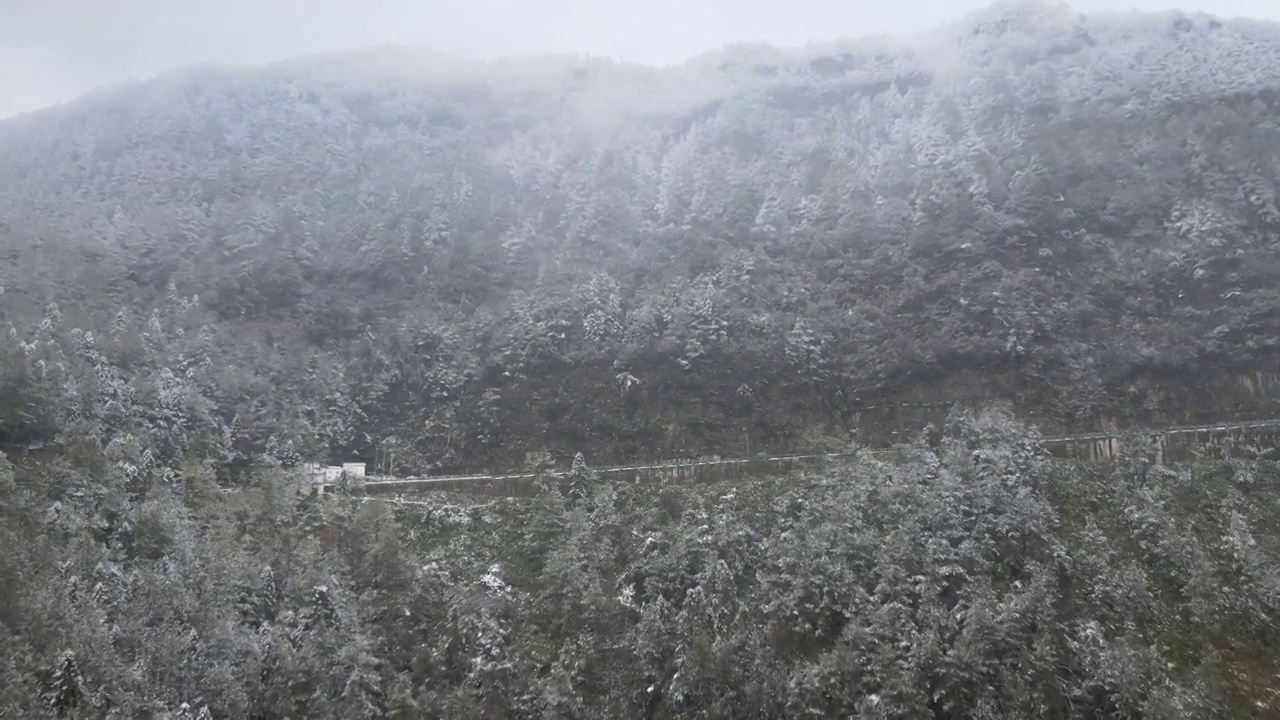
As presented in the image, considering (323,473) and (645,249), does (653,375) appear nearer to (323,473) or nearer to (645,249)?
(645,249)

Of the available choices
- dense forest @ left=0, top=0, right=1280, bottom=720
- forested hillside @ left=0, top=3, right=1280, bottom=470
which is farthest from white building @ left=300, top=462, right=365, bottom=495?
forested hillside @ left=0, top=3, right=1280, bottom=470

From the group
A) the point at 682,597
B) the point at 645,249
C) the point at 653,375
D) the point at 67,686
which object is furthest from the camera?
the point at 645,249

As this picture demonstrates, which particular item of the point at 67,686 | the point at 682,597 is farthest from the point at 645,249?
the point at 67,686

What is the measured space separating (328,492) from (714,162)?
78.9 ft

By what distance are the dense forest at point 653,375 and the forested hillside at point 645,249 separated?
0.60 ft

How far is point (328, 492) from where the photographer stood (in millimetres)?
23672

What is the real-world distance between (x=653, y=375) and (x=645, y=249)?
8251mm

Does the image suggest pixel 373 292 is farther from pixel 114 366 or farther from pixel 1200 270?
pixel 1200 270

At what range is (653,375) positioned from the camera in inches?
1122

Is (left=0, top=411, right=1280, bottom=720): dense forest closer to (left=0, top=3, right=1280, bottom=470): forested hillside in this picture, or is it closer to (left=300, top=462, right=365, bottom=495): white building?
(left=300, top=462, right=365, bottom=495): white building

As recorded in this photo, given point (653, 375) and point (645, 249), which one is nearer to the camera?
point (653, 375)

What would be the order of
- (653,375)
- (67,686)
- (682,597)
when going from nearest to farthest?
(67,686), (682,597), (653,375)

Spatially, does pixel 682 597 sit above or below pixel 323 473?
below

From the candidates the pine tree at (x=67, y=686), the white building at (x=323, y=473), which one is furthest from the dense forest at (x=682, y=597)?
the white building at (x=323, y=473)
